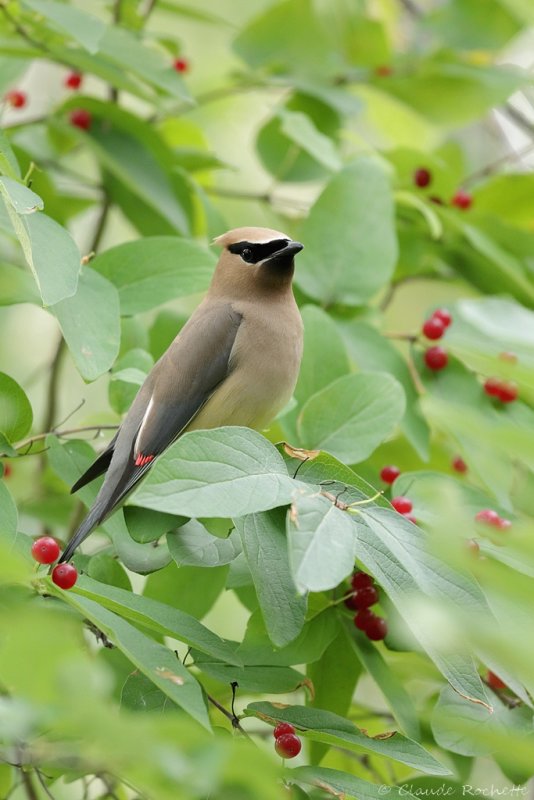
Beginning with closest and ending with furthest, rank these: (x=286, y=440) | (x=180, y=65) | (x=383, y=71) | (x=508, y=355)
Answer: (x=508, y=355) < (x=286, y=440) < (x=180, y=65) < (x=383, y=71)

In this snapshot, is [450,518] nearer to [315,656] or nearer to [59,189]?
[315,656]

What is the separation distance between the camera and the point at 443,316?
2768mm

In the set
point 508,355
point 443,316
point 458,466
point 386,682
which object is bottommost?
point 458,466

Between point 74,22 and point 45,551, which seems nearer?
point 45,551

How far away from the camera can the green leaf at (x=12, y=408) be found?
1937 millimetres

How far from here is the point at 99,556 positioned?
1918 millimetres

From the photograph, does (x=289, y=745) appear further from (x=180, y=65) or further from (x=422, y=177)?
(x=180, y=65)

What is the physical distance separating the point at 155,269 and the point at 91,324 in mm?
416

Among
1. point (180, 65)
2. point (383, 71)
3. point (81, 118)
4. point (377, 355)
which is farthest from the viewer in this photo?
point (383, 71)

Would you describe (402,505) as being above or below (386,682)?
above

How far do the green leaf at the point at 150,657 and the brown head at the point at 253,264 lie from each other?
1.20 meters

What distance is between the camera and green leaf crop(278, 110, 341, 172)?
9.32 ft

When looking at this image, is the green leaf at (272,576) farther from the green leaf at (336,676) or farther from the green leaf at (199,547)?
the green leaf at (336,676)

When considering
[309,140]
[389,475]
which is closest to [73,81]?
Result: [309,140]
